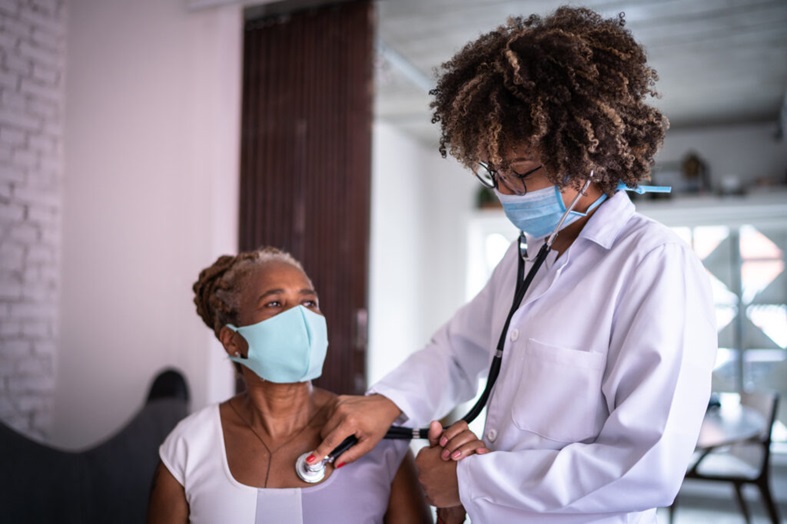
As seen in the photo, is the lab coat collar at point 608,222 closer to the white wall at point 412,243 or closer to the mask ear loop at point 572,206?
the mask ear loop at point 572,206

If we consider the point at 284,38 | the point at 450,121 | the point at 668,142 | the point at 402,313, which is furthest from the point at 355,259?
the point at 668,142

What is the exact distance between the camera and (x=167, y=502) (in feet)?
5.24

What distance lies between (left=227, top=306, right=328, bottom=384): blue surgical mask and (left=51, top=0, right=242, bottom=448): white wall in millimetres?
1454

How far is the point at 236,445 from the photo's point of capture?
5.39ft

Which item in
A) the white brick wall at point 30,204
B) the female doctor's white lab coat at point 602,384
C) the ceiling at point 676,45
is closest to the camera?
the female doctor's white lab coat at point 602,384

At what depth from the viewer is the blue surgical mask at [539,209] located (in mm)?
1282

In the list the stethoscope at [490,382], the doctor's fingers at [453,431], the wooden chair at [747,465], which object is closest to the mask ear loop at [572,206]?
the stethoscope at [490,382]

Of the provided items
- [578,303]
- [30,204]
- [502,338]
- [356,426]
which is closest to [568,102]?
[578,303]

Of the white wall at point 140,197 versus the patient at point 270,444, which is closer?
the patient at point 270,444

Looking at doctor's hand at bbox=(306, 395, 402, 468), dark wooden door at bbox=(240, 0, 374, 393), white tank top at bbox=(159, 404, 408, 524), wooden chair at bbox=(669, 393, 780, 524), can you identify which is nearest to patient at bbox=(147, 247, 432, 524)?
white tank top at bbox=(159, 404, 408, 524)

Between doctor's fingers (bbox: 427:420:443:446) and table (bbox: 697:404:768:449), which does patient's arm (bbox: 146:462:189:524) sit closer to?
doctor's fingers (bbox: 427:420:443:446)

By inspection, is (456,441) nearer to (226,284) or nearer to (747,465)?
(226,284)

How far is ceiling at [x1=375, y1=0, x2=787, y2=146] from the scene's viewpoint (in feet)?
11.6

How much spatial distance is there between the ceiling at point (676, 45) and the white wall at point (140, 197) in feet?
3.42
